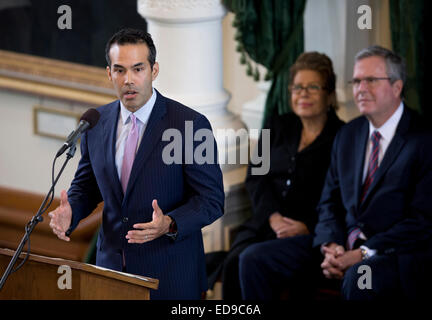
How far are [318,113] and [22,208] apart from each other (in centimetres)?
226

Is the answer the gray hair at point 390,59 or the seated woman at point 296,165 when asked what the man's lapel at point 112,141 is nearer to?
the gray hair at point 390,59

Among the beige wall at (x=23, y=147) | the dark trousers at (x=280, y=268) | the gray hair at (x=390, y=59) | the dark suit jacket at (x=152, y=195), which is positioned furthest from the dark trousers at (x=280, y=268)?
the beige wall at (x=23, y=147)

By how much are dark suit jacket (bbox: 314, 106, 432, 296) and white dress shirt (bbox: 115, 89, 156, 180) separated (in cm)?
144

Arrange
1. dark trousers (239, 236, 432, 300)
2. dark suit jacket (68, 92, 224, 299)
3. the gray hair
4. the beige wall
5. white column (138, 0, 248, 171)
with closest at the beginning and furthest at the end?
dark suit jacket (68, 92, 224, 299)
white column (138, 0, 248, 171)
the gray hair
dark trousers (239, 236, 432, 300)
the beige wall

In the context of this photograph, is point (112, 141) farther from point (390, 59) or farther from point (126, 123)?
point (390, 59)

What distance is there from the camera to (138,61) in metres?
2.16

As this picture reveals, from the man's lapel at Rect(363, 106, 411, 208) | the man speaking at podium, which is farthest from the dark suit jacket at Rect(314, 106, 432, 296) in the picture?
the man speaking at podium

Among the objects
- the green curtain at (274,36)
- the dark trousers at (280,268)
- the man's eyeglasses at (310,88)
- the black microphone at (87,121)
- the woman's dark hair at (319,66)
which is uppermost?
the green curtain at (274,36)

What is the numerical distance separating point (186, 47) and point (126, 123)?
1.15 meters

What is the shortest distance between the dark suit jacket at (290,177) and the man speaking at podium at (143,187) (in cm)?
163

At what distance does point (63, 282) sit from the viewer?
238 centimetres

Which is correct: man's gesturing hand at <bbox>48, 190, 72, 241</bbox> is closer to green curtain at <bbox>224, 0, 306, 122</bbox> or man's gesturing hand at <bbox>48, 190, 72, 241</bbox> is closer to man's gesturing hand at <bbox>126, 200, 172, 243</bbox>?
man's gesturing hand at <bbox>126, 200, 172, 243</bbox>

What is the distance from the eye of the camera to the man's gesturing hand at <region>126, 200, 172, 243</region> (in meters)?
2.16

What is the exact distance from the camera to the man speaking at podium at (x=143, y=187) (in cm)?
225
